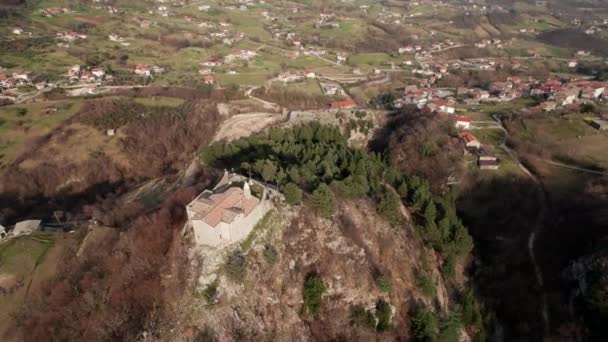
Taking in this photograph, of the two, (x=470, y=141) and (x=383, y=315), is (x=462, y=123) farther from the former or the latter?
(x=383, y=315)

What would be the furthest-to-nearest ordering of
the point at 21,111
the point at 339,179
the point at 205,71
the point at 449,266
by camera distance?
the point at 205,71 < the point at 21,111 < the point at 339,179 < the point at 449,266

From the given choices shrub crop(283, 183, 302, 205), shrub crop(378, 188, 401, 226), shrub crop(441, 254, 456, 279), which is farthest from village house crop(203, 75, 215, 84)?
shrub crop(441, 254, 456, 279)

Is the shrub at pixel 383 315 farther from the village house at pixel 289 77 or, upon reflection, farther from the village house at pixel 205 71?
the village house at pixel 205 71

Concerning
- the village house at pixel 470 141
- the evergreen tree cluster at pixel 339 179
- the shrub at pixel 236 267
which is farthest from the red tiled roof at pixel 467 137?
the shrub at pixel 236 267

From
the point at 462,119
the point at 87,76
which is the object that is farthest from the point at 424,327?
the point at 87,76

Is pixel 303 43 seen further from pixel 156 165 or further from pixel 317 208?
pixel 317 208

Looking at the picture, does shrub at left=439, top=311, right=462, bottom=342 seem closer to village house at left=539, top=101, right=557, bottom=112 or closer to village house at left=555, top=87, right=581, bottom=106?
village house at left=539, top=101, right=557, bottom=112

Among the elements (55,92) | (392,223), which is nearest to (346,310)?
(392,223)
